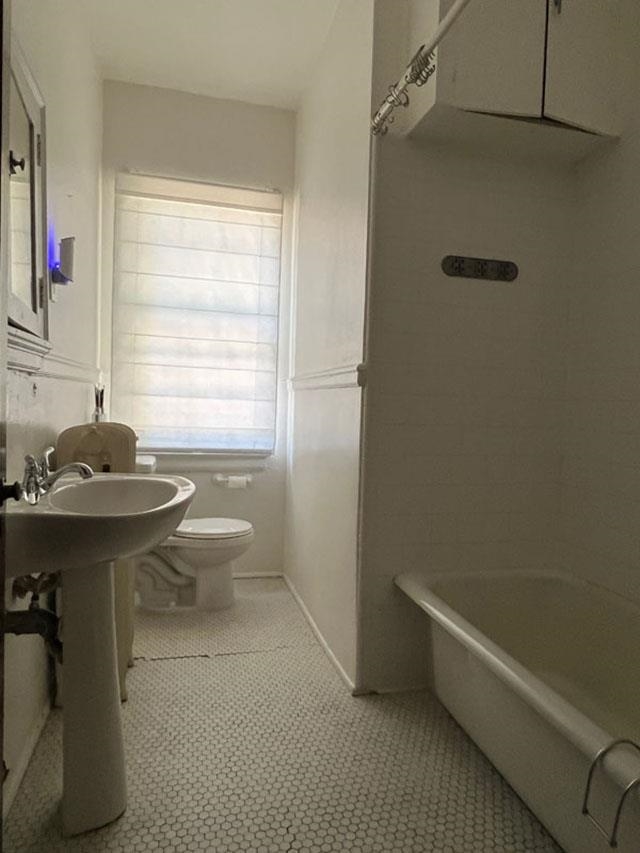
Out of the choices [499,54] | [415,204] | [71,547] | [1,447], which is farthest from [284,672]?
[499,54]

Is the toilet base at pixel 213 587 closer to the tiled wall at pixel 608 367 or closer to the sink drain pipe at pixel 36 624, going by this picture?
the sink drain pipe at pixel 36 624

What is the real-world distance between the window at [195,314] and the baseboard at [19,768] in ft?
5.16

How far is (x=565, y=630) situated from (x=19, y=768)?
181 cm

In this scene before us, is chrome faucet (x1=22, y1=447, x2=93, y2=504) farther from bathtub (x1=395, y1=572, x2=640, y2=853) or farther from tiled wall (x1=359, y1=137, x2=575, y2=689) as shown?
bathtub (x1=395, y1=572, x2=640, y2=853)

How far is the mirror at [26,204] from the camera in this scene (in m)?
1.46

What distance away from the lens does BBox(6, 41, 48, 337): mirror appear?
1458 millimetres

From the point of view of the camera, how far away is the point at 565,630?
202 cm

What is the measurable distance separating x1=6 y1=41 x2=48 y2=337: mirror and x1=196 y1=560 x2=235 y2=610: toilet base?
4.73 ft

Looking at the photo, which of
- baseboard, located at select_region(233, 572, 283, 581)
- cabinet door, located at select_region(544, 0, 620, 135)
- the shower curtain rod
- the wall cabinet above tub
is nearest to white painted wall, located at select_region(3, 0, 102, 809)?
the shower curtain rod

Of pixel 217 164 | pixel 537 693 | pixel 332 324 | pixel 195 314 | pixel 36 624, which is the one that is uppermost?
pixel 217 164

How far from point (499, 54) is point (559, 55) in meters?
0.23

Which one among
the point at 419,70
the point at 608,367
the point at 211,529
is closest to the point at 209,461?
the point at 211,529

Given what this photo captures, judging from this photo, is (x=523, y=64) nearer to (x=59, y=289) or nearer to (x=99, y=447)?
(x=59, y=289)

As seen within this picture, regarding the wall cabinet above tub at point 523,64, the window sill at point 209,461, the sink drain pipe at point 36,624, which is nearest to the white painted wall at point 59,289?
the sink drain pipe at point 36,624
